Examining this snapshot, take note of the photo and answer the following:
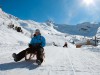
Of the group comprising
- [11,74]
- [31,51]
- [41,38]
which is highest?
[41,38]

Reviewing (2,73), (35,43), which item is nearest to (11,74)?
(2,73)

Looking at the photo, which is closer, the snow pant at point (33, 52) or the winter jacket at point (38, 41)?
the snow pant at point (33, 52)

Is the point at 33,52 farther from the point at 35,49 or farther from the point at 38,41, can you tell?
the point at 38,41

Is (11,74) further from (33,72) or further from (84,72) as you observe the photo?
(84,72)

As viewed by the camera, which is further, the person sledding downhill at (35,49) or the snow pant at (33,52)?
the person sledding downhill at (35,49)

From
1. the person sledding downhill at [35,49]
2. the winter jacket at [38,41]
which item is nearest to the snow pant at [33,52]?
the person sledding downhill at [35,49]

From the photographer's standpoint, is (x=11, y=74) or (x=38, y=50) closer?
(x=11, y=74)

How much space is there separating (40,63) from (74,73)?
6.09 feet

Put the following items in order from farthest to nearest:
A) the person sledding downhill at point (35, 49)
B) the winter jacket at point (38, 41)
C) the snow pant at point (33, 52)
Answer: the winter jacket at point (38, 41), the person sledding downhill at point (35, 49), the snow pant at point (33, 52)

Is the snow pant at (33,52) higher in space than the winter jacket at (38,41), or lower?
lower

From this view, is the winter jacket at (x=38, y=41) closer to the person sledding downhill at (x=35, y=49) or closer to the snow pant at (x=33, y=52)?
the person sledding downhill at (x=35, y=49)

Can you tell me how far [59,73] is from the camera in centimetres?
661

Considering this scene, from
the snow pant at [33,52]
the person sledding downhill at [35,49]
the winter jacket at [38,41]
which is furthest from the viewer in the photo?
the winter jacket at [38,41]

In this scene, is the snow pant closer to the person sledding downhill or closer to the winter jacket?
the person sledding downhill
